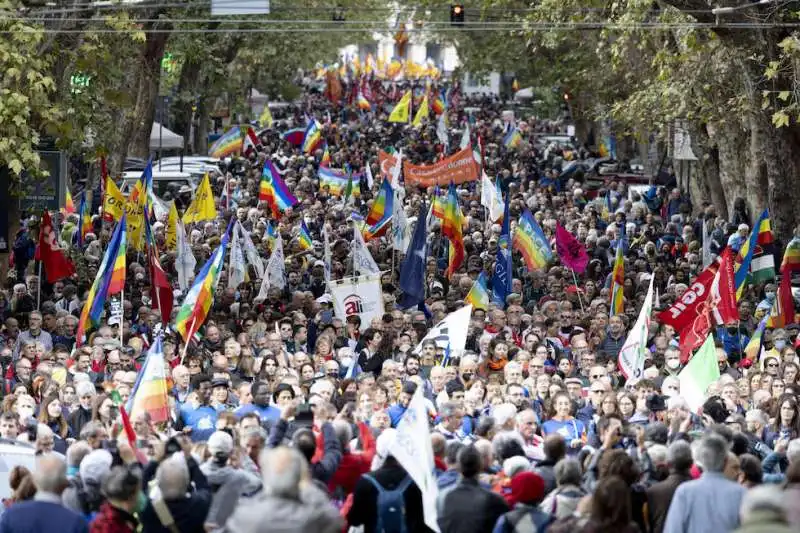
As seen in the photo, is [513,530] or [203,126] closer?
[513,530]

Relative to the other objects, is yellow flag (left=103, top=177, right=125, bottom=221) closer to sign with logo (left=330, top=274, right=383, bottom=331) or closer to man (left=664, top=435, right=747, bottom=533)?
sign with logo (left=330, top=274, right=383, bottom=331)

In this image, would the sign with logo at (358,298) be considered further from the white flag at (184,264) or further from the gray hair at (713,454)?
the gray hair at (713,454)

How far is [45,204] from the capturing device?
82.9ft

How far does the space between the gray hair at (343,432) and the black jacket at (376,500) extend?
0.65 m

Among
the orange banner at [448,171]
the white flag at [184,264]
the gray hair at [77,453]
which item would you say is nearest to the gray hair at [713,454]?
the gray hair at [77,453]

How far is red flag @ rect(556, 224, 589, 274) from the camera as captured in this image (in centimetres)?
2505

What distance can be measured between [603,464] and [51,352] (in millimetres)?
8928

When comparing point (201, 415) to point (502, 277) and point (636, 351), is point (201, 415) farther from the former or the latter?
point (502, 277)

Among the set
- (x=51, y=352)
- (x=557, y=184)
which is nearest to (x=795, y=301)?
(x=51, y=352)

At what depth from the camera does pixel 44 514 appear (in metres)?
10.1

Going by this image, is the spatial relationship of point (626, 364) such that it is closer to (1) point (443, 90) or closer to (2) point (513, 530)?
(2) point (513, 530)

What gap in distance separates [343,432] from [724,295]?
349 inches

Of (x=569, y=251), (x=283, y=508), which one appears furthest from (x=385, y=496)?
(x=569, y=251)

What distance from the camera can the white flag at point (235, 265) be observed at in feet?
79.7
